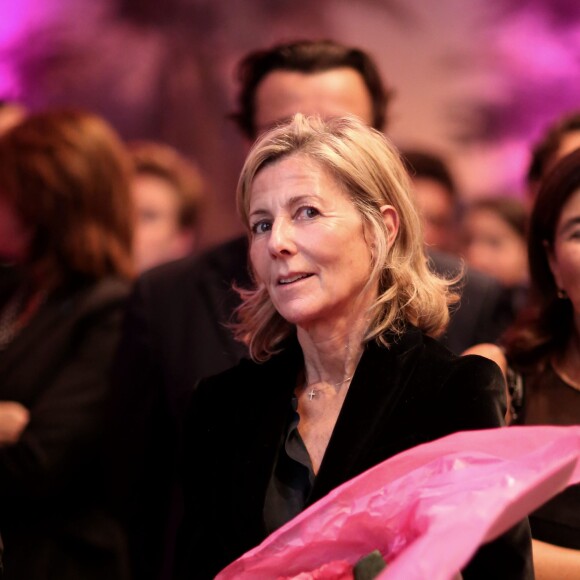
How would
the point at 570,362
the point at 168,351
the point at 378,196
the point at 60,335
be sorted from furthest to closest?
1. the point at 60,335
2. the point at 168,351
3. the point at 570,362
4. the point at 378,196

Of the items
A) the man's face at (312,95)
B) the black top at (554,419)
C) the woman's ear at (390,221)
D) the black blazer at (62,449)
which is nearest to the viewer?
the woman's ear at (390,221)

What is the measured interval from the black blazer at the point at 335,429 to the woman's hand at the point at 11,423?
1049 millimetres

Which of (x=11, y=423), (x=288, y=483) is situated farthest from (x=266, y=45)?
(x=288, y=483)

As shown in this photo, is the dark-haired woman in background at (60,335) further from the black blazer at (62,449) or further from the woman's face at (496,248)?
the woman's face at (496,248)

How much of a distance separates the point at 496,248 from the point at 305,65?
244 centimetres

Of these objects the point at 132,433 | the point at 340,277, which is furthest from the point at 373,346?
the point at 132,433

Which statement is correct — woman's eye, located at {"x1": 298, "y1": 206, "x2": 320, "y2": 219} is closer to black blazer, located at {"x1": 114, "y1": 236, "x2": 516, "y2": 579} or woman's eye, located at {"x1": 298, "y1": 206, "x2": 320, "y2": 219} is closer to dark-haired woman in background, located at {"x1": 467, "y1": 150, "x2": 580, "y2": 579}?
dark-haired woman in background, located at {"x1": 467, "y1": 150, "x2": 580, "y2": 579}

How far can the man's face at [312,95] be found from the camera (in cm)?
335

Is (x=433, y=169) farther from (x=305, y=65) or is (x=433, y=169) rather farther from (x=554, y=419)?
(x=554, y=419)

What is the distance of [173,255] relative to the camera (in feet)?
18.1

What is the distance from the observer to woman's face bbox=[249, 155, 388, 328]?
2.38m

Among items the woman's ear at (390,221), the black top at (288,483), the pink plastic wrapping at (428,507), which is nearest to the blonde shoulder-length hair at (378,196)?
the woman's ear at (390,221)

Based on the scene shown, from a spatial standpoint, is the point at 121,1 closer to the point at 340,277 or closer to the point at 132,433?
the point at 132,433

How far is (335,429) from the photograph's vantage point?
2.32 metres
